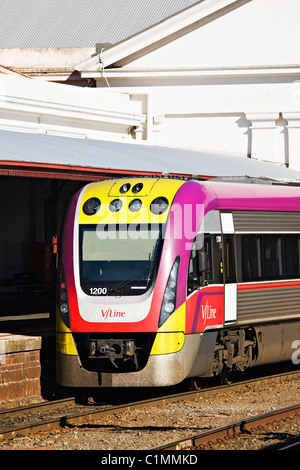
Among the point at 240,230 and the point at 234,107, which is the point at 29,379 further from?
the point at 234,107

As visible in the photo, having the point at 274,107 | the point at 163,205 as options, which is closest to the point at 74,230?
the point at 163,205

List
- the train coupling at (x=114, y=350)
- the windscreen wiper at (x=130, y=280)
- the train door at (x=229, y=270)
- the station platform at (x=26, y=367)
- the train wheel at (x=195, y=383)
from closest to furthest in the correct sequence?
the train coupling at (x=114, y=350) → the windscreen wiper at (x=130, y=280) → the station platform at (x=26, y=367) → the train door at (x=229, y=270) → the train wheel at (x=195, y=383)

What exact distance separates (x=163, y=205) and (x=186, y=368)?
2219 millimetres

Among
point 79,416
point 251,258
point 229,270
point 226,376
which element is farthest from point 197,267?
point 79,416

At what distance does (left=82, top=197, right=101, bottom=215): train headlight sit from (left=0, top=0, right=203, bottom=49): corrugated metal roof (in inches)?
726

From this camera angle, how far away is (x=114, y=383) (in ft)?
41.6

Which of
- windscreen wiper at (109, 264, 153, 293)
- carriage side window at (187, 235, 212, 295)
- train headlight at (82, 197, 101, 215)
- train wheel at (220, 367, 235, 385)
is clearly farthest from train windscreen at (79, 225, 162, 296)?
train wheel at (220, 367, 235, 385)

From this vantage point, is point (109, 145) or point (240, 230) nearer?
point (240, 230)

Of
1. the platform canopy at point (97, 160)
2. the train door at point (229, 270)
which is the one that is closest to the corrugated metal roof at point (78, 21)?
the platform canopy at point (97, 160)

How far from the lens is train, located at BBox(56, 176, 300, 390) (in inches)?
500

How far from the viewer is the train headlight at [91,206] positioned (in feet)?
44.0

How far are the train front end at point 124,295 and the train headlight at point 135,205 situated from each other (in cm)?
1

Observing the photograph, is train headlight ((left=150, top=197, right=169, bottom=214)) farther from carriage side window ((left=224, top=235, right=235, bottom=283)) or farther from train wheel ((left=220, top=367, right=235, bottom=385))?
train wheel ((left=220, top=367, right=235, bottom=385))

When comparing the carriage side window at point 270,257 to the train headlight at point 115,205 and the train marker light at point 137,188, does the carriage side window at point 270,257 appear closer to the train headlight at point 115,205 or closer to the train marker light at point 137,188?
the train marker light at point 137,188
